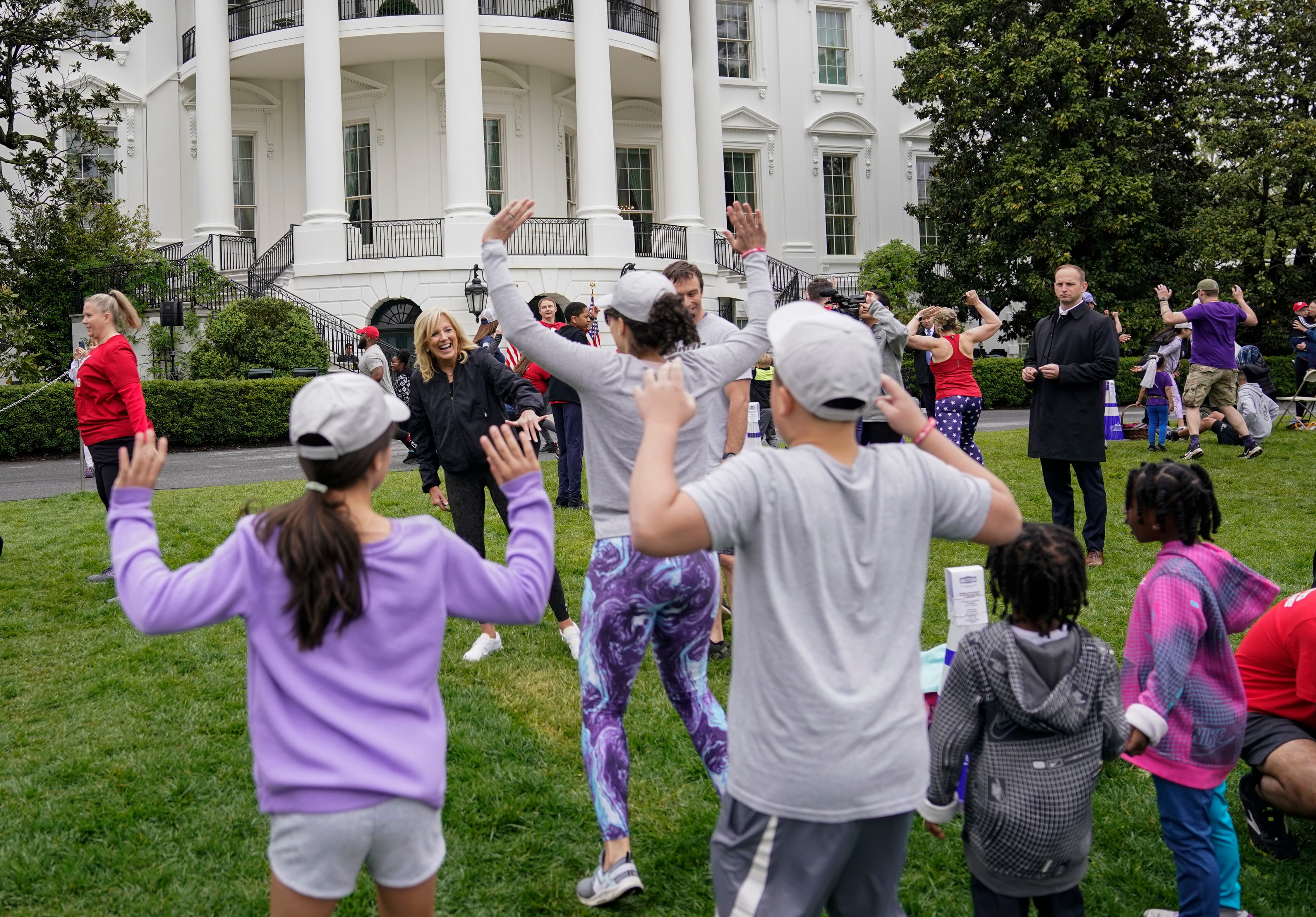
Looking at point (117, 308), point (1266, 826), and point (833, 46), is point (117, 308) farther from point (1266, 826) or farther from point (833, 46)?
point (833, 46)

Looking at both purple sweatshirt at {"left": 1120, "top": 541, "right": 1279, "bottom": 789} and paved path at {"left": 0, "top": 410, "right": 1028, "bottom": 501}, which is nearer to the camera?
purple sweatshirt at {"left": 1120, "top": 541, "right": 1279, "bottom": 789}

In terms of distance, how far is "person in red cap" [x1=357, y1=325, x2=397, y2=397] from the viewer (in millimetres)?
14945

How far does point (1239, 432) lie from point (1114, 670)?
12.0 m

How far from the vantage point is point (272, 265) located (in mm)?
25766

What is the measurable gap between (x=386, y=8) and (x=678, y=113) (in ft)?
23.2

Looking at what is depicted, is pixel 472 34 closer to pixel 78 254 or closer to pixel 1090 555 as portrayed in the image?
pixel 78 254

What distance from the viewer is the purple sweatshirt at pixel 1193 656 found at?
3195mm

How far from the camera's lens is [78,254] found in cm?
2602

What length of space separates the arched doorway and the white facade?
Answer: 1.09 feet

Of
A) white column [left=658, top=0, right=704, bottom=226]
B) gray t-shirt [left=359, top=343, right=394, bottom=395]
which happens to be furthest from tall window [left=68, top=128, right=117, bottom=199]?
gray t-shirt [left=359, top=343, right=394, bottom=395]

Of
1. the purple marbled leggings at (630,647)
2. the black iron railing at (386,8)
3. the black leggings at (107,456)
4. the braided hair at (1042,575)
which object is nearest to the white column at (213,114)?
the black iron railing at (386,8)

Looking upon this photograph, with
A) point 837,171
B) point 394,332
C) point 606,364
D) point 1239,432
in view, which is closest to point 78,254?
point 394,332

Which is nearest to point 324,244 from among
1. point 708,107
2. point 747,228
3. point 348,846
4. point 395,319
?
point 395,319

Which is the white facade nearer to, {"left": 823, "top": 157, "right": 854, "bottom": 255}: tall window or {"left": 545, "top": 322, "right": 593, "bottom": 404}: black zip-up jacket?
{"left": 823, "top": 157, "right": 854, "bottom": 255}: tall window
